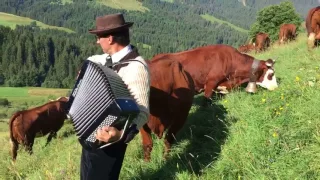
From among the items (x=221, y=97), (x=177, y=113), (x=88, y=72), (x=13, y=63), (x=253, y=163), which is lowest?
(x=13, y=63)

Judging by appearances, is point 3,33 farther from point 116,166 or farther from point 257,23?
point 116,166

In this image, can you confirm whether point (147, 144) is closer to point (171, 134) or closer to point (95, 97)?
point (171, 134)

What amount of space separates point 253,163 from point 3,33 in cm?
12720

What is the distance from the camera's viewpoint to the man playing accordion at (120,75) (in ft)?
11.9

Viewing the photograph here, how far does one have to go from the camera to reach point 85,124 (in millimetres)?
3430

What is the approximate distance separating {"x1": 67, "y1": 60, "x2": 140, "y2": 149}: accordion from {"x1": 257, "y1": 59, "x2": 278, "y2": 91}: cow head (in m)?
5.53

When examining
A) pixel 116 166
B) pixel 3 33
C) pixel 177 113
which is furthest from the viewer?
pixel 3 33

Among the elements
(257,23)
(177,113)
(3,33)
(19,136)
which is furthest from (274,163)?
(3,33)

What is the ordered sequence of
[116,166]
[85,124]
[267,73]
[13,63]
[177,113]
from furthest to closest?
[13,63] → [267,73] → [177,113] → [116,166] → [85,124]

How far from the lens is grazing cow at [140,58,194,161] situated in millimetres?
5957

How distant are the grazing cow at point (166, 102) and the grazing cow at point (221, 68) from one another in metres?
2.73

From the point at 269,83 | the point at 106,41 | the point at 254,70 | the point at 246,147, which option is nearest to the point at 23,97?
the point at 254,70

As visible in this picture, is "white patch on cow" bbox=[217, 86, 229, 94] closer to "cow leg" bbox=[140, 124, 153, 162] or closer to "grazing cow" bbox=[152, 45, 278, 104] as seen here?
"grazing cow" bbox=[152, 45, 278, 104]

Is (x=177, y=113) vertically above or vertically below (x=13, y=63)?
above
